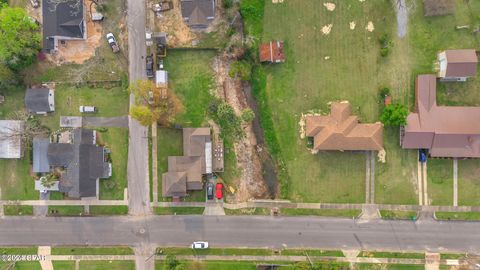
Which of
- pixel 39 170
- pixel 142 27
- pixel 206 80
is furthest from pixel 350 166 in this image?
pixel 39 170

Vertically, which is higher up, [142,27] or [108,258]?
[142,27]

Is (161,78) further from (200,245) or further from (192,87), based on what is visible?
(200,245)

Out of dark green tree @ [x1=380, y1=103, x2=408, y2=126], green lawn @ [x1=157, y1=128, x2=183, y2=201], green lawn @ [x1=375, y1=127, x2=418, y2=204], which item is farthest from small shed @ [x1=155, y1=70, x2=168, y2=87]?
green lawn @ [x1=375, y1=127, x2=418, y2=204]

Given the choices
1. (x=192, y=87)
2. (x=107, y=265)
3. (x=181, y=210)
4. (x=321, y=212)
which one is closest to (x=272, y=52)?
(x=192, y=87)

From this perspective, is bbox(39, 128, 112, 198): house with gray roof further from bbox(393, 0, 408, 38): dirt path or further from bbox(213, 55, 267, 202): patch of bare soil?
bbox(393, 0, 408, 38): dirt path

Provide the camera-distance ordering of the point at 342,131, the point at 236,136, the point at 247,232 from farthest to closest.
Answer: the point at 236,136 < the point at 247,232 < the point at 342,131

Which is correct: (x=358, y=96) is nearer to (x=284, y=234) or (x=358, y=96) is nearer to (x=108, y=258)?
(x=284, y=234)
